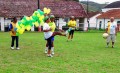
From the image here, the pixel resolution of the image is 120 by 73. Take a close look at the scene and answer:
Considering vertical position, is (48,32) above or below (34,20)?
below

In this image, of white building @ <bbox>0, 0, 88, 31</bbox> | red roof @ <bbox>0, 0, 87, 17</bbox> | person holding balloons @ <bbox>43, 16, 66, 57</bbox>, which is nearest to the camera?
person holding balloons @ <bbox>43, 16, 66, 57</bbox>

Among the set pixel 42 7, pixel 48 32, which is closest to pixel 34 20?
pixel 48 32

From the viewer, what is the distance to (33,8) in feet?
154

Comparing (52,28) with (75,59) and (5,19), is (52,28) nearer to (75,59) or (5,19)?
(75,59)

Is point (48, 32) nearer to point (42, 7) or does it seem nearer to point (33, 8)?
point (33, 8)

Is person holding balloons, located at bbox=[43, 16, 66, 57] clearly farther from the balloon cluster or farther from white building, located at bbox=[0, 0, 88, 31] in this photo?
white building, located at bbox=[0, 0, 88, 31]

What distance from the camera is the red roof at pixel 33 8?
1772 inches

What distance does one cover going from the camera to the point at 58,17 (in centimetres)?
4709

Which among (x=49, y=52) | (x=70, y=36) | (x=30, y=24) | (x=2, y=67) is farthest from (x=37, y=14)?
(x=70, y=36)

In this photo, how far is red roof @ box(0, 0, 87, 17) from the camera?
148 ft

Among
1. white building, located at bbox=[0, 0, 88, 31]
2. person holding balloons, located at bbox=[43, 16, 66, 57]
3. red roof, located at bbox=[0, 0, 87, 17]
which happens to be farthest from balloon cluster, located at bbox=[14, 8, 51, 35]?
red roof, located at bbox=[0, 0, 87, 17]

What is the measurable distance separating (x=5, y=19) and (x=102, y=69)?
36271 mm

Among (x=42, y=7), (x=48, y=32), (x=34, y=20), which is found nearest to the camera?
(x=48, y=32)

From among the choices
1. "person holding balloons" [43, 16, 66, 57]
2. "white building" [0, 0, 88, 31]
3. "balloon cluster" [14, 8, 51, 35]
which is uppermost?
"white building" [0, 0, 88, 31]
